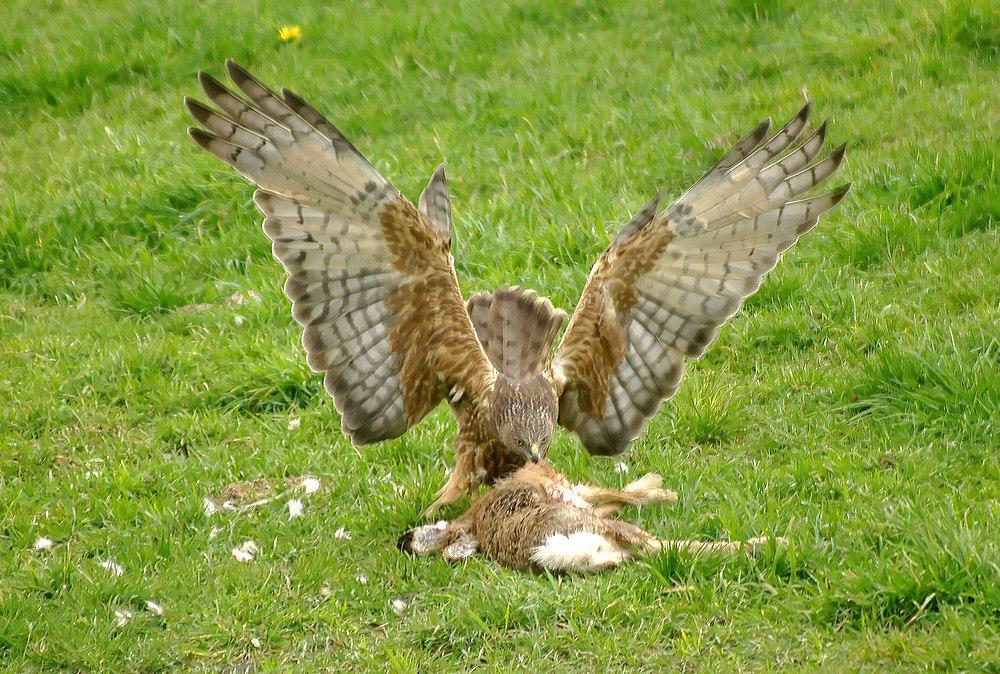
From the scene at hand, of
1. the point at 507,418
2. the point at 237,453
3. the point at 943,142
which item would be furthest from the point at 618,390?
the point at 943,142

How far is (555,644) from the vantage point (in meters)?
4.34

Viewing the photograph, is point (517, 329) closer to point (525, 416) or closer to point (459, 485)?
point (525, 416)

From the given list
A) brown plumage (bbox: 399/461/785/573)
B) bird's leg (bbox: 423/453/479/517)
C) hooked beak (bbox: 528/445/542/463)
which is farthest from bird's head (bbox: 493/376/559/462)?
bird's leg (bbox: 423/453/479/517)

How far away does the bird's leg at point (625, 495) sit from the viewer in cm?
504

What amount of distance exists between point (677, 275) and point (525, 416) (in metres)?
1.01

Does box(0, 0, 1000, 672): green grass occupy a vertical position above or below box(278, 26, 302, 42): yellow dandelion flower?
below

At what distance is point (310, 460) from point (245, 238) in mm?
2359

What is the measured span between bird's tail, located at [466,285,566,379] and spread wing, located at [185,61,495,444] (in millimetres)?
196

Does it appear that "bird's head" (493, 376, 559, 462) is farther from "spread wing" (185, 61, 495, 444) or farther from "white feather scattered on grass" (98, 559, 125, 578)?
"white feather scattered on grass" (98, 559, 125, 578)

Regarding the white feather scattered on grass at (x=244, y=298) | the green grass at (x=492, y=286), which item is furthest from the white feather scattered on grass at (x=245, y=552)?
the white feather scattered on grass at (x=244, y=298)

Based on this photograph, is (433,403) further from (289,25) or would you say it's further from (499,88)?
(289,25)

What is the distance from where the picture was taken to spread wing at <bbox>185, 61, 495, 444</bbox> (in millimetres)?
4699

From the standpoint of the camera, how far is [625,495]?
16.6ft

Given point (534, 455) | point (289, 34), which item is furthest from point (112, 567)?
point (289, 34)
